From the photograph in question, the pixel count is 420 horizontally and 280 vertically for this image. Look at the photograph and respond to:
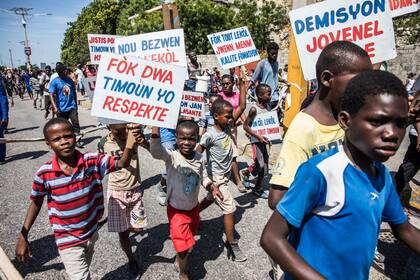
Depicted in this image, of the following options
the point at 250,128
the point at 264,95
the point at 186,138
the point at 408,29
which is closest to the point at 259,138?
the point at 250,128

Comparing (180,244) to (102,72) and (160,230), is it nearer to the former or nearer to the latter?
(160,230)

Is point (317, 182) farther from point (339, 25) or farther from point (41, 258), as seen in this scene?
point (41, 258)

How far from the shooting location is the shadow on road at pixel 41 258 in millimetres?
3324

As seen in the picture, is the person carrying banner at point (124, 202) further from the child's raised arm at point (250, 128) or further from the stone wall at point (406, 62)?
the stone wall at point (406, 62)

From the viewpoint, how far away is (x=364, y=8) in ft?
8.90

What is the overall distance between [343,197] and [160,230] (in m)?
3.21

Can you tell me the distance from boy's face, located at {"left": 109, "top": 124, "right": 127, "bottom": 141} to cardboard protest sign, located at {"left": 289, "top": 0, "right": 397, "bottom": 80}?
193 centimetres

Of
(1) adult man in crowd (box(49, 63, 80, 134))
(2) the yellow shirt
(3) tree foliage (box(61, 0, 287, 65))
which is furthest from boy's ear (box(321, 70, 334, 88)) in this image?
(3) tree foliage (box(61, 0, 287, 65))

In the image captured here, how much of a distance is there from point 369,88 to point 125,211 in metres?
2.72

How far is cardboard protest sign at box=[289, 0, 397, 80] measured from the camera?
2682 millimetres

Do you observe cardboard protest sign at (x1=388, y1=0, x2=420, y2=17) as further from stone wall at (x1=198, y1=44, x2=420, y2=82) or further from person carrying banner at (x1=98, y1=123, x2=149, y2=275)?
stone wall at (x1=198, y1=44, x2=420, y2=82)

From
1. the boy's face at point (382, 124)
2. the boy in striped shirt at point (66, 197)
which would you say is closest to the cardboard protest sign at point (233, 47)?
the boy in striped shirt at point (66, 197)

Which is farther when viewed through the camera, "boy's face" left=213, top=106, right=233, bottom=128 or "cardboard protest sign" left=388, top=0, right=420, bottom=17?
"boy's face" left=213, top=106, right=233, bottom=128

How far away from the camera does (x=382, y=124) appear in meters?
1.14
